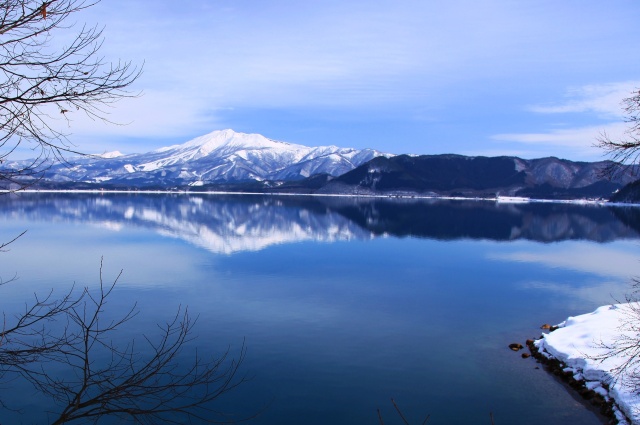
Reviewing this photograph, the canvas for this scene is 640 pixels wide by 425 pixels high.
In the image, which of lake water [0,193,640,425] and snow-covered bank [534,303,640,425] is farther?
lake water [0,193,640,425]

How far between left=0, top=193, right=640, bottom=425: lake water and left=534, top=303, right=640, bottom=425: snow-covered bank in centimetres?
106

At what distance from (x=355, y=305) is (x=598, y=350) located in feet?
37.0

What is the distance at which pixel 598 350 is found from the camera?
1711cm

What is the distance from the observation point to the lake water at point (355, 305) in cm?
1411

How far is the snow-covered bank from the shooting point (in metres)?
13.6

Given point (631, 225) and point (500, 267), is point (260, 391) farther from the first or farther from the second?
point (631, 225)

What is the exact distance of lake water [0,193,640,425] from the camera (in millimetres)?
14109

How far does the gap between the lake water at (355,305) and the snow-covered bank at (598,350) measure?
1.06m

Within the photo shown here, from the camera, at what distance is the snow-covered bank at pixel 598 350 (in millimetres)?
13617

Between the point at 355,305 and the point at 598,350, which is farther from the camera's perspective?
the point at 355,305

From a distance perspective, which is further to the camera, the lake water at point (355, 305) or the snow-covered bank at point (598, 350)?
the lake water at point (355, 305)

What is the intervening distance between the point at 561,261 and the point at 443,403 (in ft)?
111

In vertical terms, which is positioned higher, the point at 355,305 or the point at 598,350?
the point at 598,350

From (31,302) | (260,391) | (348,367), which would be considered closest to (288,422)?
(260,391)
